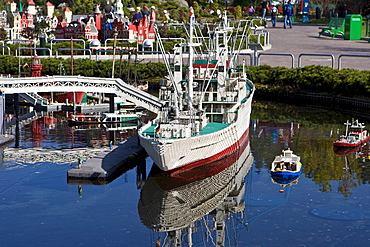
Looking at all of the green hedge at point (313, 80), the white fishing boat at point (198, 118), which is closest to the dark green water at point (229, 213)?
the white fishing boat at point (198, 118)

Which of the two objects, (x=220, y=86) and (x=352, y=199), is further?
(x=220, y=86)

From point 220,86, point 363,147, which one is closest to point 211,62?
point 220,86

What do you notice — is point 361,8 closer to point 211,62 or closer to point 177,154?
point 211,62

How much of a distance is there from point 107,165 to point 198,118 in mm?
10079

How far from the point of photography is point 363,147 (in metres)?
73.1

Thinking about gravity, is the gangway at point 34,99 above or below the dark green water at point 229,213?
above

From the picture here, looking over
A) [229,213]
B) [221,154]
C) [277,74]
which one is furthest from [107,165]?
[277,74]

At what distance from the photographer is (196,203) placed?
54.1 metres

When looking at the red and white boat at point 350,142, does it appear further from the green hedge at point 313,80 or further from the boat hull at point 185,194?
the green hedge at point 313,80

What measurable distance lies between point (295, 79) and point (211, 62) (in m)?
35.3

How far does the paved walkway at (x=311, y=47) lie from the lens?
127 m

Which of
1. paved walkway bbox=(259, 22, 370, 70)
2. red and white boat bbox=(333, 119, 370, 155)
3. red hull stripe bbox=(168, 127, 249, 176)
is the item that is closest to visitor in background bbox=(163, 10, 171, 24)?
paved walkway bbox=(259, 22, 370, 70)

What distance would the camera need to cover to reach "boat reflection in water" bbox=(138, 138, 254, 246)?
4781 cm

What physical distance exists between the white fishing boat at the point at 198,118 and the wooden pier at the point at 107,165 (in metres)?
2.62
